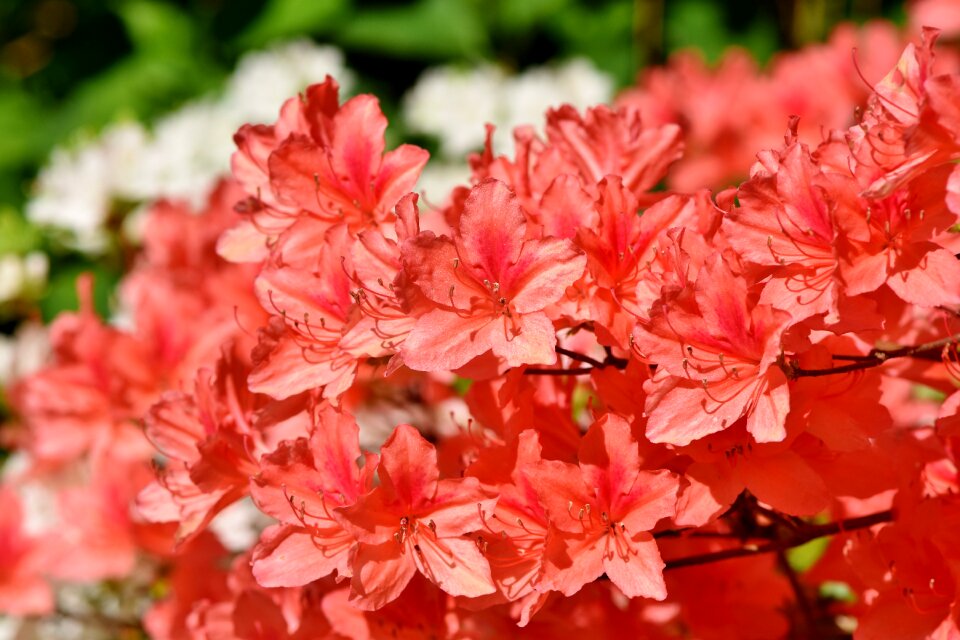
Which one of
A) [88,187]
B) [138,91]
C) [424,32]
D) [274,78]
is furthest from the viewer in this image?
[424,32]

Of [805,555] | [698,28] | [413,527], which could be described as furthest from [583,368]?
[698,28]

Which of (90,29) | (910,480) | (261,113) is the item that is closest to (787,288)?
(910,480)

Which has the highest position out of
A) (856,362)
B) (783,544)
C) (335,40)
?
(856,362)

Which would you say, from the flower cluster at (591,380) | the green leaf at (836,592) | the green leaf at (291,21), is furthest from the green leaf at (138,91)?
the green leaf at (836,592)

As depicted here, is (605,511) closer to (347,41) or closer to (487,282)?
(487,282)

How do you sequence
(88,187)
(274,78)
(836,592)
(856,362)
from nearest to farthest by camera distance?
(856,362) < (836,592) < (88,187) < (274,78)

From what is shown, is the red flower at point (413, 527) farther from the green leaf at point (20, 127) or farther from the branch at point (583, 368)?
the green leaf at point (20, 127)
